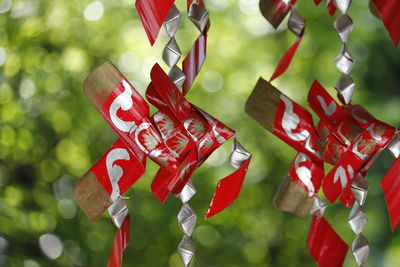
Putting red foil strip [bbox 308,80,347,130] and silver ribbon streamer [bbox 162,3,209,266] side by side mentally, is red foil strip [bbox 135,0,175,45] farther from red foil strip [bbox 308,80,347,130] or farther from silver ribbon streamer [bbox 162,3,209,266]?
red foil strip [bbox 308,80,347,130]

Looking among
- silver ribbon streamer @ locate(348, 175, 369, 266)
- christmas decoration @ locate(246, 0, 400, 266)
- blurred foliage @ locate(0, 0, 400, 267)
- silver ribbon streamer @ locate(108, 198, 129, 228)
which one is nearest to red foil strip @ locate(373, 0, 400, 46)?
christmas decoration @ locate(246, 0, 400, 266)

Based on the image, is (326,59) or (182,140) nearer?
(182,140)

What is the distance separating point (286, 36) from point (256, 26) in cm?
8

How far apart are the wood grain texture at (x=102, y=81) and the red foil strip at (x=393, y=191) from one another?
201 millimetres

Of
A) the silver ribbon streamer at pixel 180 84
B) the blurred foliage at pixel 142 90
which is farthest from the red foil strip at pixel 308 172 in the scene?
the blurred foliage at pixel 142 90

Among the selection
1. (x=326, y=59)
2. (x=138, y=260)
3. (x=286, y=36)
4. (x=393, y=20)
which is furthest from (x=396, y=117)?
(x=393, y=20)

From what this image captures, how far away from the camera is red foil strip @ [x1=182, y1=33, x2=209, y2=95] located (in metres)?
0.48

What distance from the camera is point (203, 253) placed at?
5.86 ft

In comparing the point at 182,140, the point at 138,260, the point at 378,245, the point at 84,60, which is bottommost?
the point at 138,260

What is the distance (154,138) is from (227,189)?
0.22 ft

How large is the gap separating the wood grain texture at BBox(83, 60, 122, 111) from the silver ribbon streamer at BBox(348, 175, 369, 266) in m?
0.18

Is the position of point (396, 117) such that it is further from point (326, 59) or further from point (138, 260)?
point (138, 260)

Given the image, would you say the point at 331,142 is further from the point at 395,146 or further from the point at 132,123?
the point at 132,123

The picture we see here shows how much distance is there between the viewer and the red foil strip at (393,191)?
474mm
